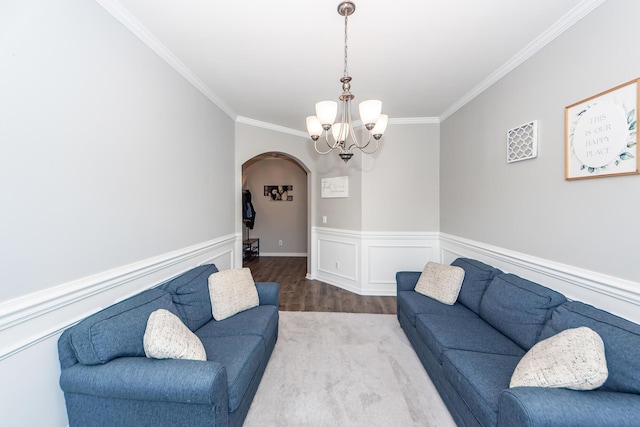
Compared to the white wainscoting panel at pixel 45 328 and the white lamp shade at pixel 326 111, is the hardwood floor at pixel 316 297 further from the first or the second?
the white lamp shade at pixel 326 111

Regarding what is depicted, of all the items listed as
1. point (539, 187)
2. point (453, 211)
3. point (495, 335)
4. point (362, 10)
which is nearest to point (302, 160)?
point (453, 211)

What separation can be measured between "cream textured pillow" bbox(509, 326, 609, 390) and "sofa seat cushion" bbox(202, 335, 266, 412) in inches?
55.6

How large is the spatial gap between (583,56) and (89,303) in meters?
3.44

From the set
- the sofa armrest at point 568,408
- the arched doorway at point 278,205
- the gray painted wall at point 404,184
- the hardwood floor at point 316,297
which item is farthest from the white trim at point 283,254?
the sofa armrest at point 568,408

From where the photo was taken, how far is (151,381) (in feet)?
4.01

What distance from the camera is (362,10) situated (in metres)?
1.76

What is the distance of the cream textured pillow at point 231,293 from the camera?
223 centimetres

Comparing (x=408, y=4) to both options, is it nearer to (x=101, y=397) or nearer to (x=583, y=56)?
(x=583, y=56)

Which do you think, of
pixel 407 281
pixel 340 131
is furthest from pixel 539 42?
pixel 407 281

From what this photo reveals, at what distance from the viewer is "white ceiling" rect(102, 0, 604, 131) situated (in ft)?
5.74

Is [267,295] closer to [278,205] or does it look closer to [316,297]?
[316,297]

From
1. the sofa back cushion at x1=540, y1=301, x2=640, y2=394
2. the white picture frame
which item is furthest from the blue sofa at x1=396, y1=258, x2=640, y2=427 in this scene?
the white picture frame

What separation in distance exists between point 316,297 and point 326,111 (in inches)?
112

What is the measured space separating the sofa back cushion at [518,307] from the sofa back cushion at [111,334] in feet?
7.69
